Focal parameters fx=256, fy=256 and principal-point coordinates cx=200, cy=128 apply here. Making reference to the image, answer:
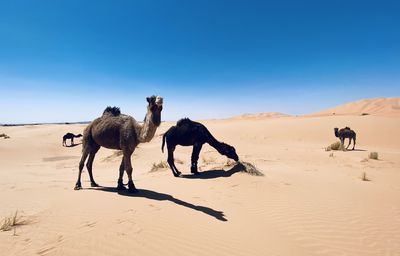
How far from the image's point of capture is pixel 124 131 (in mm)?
7035

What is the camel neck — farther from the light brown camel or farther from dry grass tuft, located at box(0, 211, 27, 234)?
dry grass tuft, located at box(0, 211, 27, 234)

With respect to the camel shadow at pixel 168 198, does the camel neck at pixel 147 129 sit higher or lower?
higher

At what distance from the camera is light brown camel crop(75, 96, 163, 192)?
21.1 ft

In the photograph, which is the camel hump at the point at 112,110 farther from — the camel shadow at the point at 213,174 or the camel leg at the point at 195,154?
the camel shadow at the point at 213,174

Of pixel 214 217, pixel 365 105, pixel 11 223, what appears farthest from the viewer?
pixel 365 105

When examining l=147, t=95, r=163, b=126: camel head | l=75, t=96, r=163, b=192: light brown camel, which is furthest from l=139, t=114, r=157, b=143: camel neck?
l=147, t=95, r=163, b=126: camel head

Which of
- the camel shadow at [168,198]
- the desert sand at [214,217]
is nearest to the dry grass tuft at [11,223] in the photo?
the desert sand at [214,217]

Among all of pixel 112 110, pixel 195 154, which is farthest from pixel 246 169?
pixel 112 110

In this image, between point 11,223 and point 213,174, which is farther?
point 213,174

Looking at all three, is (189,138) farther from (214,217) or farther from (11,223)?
(11,223)

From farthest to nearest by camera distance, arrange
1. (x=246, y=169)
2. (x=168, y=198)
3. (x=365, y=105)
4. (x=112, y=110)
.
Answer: (x=365, y=105) → (x=246, y=169) → (x=112, y=110) → (x=168, y=198)

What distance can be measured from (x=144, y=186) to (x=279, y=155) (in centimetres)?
1242

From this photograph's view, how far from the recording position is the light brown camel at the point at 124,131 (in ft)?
21.1

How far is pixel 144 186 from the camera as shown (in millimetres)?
8133
